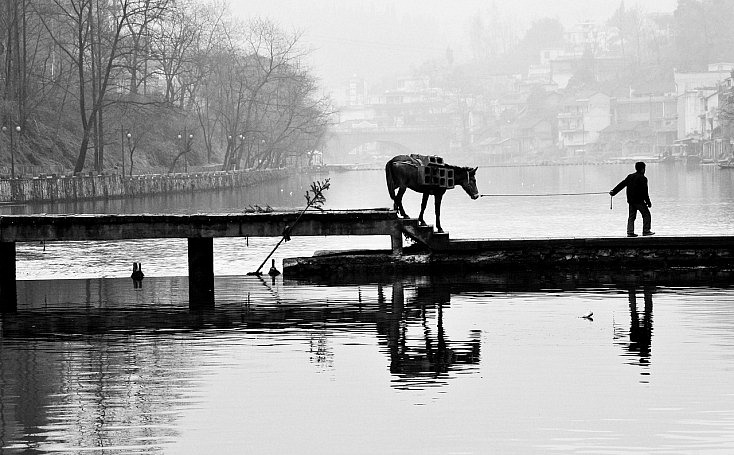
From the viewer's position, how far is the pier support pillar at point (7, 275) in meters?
29.8

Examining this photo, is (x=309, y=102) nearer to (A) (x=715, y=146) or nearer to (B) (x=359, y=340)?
(A) (x=715, y=146)

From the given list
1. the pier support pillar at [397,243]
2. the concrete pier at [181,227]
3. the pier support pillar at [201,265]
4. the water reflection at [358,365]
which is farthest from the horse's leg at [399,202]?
the pier support pillar at [201,265]

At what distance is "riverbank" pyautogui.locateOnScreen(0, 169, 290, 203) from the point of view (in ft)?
272

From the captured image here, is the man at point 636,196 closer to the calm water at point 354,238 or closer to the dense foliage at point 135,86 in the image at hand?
the calm water at point 354,238

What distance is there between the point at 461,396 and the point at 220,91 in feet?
390

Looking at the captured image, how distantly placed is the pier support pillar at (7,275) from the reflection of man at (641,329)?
450 inches

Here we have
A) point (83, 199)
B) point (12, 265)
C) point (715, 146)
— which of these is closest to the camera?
point (12, 265)

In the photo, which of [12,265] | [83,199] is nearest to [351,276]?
[12,265]

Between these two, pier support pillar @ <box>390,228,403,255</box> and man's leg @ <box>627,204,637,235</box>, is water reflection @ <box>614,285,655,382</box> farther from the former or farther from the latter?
pier support pillar @ <box>390,228,403,255</box>

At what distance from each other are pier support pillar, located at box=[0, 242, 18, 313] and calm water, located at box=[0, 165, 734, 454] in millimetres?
293

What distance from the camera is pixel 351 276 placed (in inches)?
1252

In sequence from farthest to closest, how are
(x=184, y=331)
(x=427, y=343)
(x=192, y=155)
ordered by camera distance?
(x=192, y=155) → (x=184, y=331) → (x=427, y=343)

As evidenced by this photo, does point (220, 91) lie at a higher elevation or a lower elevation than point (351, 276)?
higher

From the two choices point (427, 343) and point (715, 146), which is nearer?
point (427, 343)
